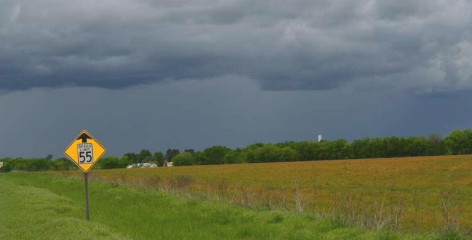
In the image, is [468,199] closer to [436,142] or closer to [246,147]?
[436,142]

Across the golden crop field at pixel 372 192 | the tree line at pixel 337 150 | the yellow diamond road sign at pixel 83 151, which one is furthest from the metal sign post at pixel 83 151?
the tree line at pixel 337 150

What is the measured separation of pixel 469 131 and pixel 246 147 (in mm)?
61938

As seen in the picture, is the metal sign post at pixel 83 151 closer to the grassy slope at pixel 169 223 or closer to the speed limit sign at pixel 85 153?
the speed limit sign at pixel 85 153

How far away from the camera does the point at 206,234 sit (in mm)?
16516

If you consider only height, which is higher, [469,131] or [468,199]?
[469,131]

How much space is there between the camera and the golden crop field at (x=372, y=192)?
1770 centimetres

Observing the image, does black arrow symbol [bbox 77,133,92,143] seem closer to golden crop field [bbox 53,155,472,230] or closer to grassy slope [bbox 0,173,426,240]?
grassy slope [bbox 0,173,426,240]

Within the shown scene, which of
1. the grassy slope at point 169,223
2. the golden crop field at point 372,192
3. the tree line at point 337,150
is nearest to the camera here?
the grassy slope at point 169,223

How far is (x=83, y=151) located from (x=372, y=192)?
853 inches

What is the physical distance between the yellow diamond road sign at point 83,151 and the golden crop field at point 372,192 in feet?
18.9

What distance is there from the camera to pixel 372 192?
122 feet

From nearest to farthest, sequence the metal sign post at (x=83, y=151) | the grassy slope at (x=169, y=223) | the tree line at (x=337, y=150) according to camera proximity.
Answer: the grassy slope at (x=169, y=223) < the metal sign post at (x=83, y=151) < the tree line at (x=337, y=150)

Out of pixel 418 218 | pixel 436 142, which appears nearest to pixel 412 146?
pixel 436 142

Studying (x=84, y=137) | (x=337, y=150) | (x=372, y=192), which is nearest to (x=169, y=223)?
(x=84, y=137)
